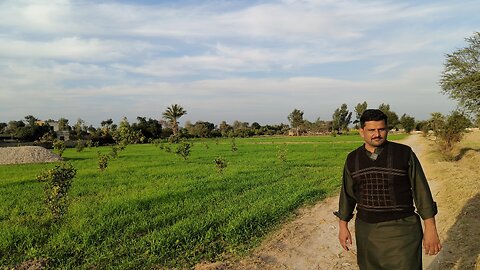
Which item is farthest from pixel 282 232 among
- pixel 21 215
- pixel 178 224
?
pixel 21 215

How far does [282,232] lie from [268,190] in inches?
191

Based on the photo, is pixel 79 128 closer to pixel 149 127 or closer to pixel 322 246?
pixel 149 127

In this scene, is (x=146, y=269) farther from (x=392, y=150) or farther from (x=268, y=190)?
(x=268, y=190)

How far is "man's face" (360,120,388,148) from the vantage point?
134 inches

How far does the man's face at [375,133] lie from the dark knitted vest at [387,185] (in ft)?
0.33

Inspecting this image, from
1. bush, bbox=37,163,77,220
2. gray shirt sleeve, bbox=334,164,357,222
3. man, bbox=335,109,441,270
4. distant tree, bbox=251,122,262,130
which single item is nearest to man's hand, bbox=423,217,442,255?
man, bbox=335,109,441,270

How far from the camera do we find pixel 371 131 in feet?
11.4

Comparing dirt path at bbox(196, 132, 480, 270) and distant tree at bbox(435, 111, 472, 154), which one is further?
distant tree at bbox(435, 111, 472, 154)

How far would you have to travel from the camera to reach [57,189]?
876 cm

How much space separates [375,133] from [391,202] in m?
0.69

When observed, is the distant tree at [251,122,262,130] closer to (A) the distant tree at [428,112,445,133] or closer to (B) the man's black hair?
(A) the distant tree at [428,112,445,133]

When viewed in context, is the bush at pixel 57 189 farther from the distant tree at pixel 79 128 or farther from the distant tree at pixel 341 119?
the distant tree at pixel 341 119

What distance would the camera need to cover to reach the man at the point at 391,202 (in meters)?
3.31

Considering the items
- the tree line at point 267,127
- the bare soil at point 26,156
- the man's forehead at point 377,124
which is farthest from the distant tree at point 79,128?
the man's forehead at point 377,124
